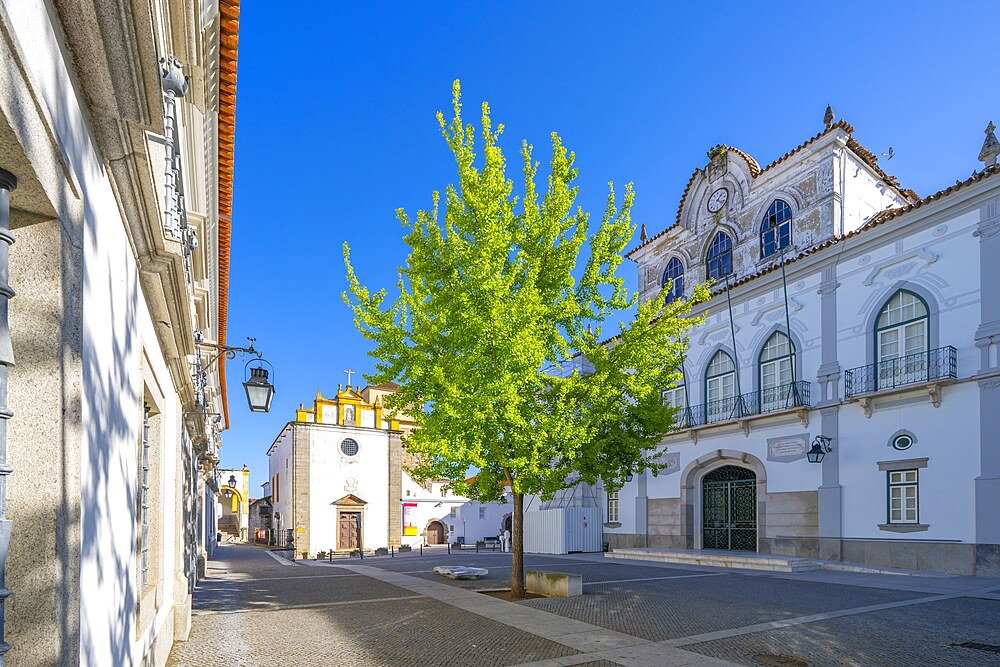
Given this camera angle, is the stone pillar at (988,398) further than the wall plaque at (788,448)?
No

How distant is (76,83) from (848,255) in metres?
22.1

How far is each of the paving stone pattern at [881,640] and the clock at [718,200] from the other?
19.8 metres

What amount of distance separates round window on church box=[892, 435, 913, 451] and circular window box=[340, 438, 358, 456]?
2972 cm

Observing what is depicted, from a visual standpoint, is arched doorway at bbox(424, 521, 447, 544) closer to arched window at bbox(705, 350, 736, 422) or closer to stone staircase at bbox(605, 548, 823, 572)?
stone staircase at bbox(605, 548, 823, 572)

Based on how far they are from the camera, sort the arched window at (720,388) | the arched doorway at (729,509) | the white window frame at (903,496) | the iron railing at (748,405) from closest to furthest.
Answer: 1. the white window frame at (903,496)
2. the iron railing at (748,405)
3. the arched doorway at (729,509)
4. the arched window at (720,388)

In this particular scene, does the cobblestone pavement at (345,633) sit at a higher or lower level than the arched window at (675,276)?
lower

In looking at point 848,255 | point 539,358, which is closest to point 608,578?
point 539,358

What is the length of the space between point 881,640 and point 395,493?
33.8 meters

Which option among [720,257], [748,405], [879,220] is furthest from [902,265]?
[720,257]

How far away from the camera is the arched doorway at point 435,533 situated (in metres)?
44.1

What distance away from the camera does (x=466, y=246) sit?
1228cm

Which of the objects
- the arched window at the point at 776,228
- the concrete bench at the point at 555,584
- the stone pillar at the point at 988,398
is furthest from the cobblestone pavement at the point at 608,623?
the arched window at the point at 776,228

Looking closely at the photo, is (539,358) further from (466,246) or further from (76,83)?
(76,83)

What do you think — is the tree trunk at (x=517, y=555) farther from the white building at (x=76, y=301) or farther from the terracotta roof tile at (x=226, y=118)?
the white building at (x=76, y=301)
